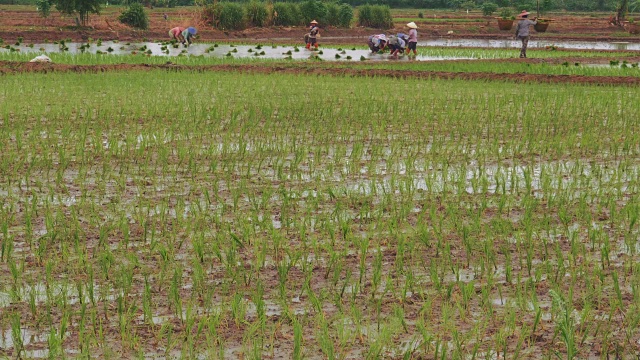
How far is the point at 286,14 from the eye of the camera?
112 feet

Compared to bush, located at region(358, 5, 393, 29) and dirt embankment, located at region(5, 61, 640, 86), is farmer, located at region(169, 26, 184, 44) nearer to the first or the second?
dirt embankment, located at region(5, 61, 640, 86)

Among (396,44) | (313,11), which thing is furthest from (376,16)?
(396,44)

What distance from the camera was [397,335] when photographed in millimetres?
3408

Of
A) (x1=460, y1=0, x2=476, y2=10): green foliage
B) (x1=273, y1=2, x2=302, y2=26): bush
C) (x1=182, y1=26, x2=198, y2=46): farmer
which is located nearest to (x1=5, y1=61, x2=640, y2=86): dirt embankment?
(x1=182, y1=26, x2=198, y2=46): farmer

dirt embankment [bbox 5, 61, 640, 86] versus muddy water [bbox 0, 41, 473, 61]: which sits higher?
dirt embankment [bbox 5, 61, 640, 86]

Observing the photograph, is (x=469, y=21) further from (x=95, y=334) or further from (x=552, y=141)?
(x=95, y=334)

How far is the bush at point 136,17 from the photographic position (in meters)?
31.1

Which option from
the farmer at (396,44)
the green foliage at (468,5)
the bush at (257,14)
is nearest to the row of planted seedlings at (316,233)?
the farmer at (396,44)

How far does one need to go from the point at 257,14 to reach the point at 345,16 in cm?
399

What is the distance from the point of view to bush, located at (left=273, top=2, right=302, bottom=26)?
34000 millimetres

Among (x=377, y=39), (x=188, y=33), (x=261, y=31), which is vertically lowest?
(x=261, y=31)

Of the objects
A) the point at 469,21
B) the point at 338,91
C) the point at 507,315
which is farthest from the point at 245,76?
the point at 469,21

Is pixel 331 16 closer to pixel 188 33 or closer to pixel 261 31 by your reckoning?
pixel 261 31

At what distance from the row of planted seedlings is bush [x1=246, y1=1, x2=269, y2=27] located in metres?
24.1
